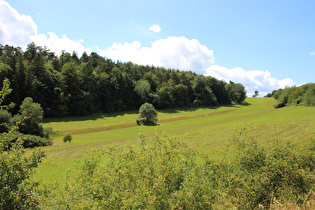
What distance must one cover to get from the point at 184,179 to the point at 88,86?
237 ft

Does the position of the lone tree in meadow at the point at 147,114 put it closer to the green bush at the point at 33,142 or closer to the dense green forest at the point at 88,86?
the dense green forest at the point at 88,86

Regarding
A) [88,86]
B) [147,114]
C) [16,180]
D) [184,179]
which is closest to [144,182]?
[184,179]

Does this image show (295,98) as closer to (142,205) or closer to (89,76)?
(89,76)

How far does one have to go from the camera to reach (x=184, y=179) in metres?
6.98

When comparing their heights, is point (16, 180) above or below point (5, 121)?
below

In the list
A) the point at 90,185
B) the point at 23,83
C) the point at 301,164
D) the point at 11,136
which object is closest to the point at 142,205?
the point at 90,185

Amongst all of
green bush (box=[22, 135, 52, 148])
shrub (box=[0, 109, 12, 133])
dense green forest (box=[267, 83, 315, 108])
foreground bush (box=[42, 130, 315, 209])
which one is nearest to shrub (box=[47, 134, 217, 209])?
foreground bush (box=[42, 130, 315, 209])

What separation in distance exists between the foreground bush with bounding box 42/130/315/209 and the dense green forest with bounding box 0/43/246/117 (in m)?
59.9

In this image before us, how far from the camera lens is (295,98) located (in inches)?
3187

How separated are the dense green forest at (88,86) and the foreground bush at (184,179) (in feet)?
196

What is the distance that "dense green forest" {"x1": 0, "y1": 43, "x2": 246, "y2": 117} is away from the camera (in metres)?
58.4

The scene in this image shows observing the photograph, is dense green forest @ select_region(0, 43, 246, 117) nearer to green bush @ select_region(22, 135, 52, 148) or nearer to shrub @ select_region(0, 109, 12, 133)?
shrub @ select_region(0, 109, 12, 133)

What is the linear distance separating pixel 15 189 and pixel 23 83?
64000 millimetres

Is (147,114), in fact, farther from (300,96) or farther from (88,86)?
(300,96)
